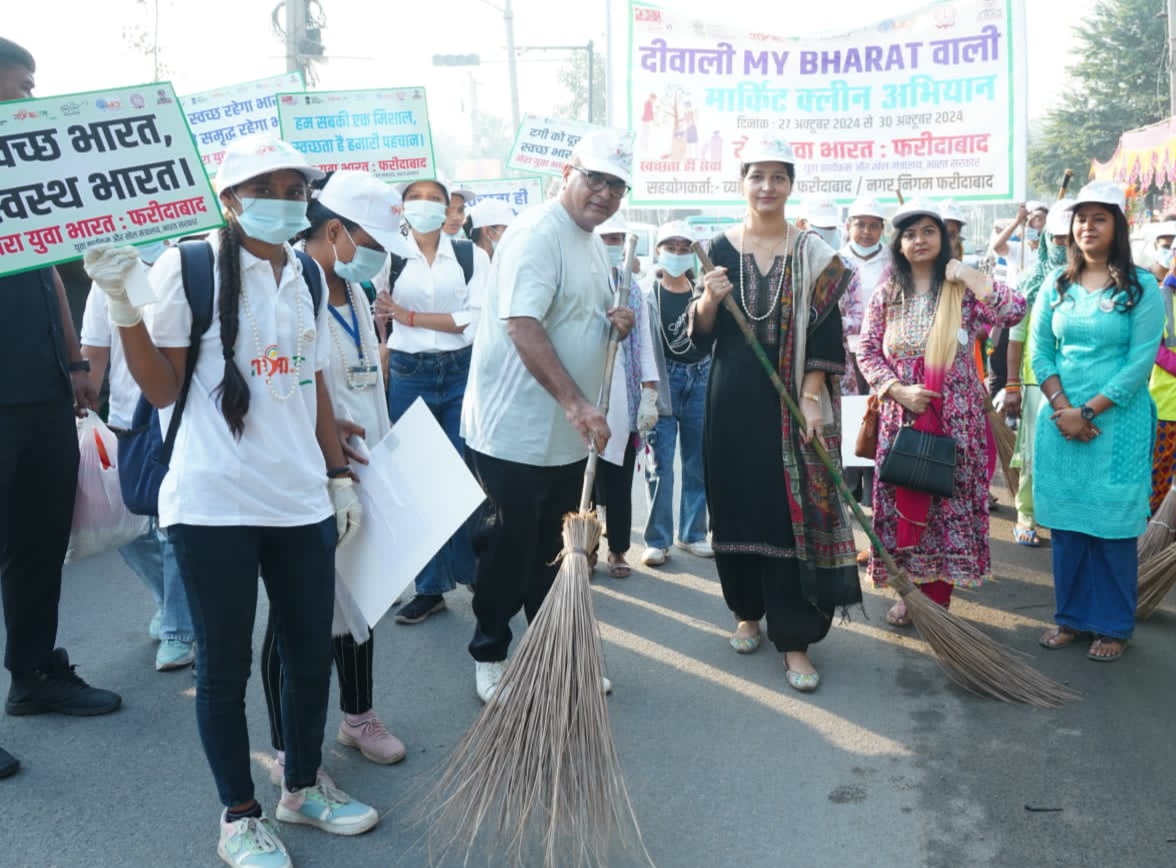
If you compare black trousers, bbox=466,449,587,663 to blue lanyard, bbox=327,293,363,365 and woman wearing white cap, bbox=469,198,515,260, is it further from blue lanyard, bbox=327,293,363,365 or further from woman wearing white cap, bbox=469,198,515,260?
woman wearing white cap, bbox=469,198,515,260

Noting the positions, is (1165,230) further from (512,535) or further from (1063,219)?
(512,535)

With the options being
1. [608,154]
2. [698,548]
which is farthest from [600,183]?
[698,548]

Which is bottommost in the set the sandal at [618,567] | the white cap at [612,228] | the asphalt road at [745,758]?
the asphalt road at [745,758]

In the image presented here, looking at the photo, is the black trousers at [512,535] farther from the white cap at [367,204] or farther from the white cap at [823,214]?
the white cap at [823,214]

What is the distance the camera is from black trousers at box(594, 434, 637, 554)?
18.1 ft

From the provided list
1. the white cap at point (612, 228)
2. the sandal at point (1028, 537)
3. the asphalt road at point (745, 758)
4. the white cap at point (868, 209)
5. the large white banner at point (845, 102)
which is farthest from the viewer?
the large white banner at point (845, 102)

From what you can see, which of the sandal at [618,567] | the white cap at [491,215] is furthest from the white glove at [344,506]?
the white cap at [491,215]

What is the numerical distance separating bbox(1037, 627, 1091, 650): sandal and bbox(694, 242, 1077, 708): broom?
39 centimetres

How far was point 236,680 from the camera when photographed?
275 centimetres

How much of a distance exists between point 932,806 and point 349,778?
182 cm

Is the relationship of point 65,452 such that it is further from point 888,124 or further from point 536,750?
point 888,124

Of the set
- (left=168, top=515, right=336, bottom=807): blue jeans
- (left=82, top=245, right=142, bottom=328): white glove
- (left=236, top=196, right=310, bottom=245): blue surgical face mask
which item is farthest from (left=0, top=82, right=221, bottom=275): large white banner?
(left=168, top=515, right=336, bottom=807): blue jeans

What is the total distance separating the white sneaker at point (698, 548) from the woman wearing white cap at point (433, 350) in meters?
1.52

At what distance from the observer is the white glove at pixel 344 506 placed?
3062 mm
